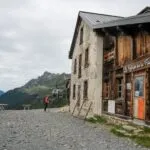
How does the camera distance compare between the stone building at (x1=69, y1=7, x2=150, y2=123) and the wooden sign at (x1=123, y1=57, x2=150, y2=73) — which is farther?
the stone building at (x1=69, y1=7, x2=150, y2=123)

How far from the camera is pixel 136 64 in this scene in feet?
56.2

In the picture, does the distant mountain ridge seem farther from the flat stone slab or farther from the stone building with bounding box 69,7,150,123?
the flat stone slab

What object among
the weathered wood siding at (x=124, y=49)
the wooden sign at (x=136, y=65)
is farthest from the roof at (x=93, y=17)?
the wooden sign at (x=136, y=65)

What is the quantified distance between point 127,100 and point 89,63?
829 cm

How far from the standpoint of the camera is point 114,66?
69.5 feet

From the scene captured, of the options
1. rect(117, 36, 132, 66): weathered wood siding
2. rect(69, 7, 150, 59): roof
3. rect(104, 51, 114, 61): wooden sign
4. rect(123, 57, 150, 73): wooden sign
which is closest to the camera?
rect(123, 57, 150, 73): wooden sign

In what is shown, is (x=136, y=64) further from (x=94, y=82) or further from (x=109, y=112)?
(x=94, y=82)

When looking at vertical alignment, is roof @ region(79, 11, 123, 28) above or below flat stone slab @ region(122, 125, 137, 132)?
above

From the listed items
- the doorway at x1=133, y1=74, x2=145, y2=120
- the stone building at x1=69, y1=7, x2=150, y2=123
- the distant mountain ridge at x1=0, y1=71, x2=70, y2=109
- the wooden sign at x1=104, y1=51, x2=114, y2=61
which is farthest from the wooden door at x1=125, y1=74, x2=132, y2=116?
the distant mountain ridge at x1=0, y1=71, x2=70, y2=109

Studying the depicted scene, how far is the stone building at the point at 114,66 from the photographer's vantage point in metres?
16.8

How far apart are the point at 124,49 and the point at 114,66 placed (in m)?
1.62

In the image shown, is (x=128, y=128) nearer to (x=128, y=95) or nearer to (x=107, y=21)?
(x=128, y=95)

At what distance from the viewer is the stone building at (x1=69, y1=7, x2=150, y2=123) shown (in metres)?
16.8

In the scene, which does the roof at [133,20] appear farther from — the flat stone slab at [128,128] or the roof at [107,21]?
the flat stone slab at [128,128]
